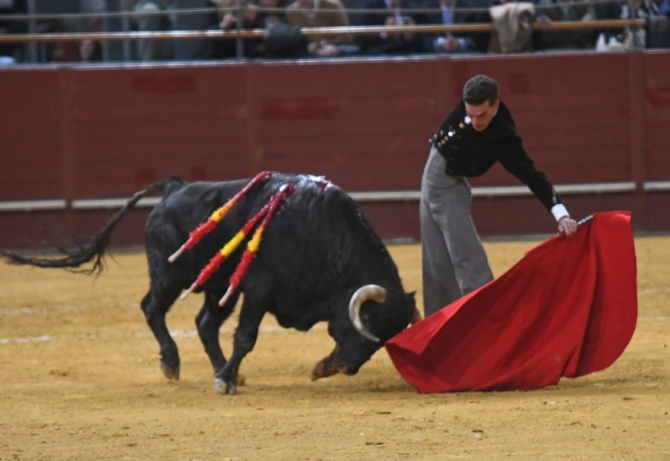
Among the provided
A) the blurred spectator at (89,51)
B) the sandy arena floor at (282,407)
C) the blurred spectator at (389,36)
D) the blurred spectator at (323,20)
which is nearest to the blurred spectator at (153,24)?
the blurred spectator at (89,51)

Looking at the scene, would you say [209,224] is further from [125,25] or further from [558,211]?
[125,25]

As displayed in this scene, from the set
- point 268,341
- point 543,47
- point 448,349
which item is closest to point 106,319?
point 268,341

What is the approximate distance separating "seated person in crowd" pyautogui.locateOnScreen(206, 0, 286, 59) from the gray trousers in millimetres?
5263

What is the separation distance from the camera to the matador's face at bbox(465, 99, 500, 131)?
492 centimetres

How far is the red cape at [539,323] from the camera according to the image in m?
5.01

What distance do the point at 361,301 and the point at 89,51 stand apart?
639 centimetres

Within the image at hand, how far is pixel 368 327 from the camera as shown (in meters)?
5.10

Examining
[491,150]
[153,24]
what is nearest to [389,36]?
[153,24]

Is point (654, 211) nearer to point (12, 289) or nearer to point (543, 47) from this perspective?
point (543, 47)

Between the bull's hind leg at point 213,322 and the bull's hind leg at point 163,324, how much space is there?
0.48 feet

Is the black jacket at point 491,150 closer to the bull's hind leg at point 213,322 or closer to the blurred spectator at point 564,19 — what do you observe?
the bull's hind leg at point 213,322

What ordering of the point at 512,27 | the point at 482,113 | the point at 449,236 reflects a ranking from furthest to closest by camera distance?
the point at 512,27 < the point at 449,236 < the point at 482,113

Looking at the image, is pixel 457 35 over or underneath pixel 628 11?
underneath

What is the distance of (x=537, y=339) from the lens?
5.09 m
